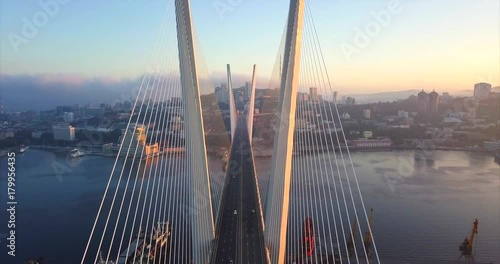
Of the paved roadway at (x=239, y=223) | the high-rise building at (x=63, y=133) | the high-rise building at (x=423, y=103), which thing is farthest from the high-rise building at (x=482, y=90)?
the high-rise building at (x=63, y=133)

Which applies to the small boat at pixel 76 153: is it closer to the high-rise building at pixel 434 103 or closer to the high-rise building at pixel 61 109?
the high-rise building at pixel 61 109

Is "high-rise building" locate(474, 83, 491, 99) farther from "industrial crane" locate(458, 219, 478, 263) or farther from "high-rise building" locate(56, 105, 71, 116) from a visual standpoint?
"high-rise building" locate(56, 105, 71, 116)

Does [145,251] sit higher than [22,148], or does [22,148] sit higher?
[22,148]

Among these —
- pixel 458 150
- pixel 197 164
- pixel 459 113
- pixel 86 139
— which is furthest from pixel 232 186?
pixel 459 113

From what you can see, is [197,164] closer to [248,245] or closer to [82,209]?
[248,245]

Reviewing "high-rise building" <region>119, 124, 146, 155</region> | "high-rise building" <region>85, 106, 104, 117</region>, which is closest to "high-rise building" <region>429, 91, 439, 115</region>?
"high-rise building" <region>85, 106, 104, 117</region>

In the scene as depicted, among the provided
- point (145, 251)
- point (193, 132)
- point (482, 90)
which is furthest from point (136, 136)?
point (482, 90)

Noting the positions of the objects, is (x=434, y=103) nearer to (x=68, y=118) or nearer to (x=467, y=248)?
(x=467, y=248)
